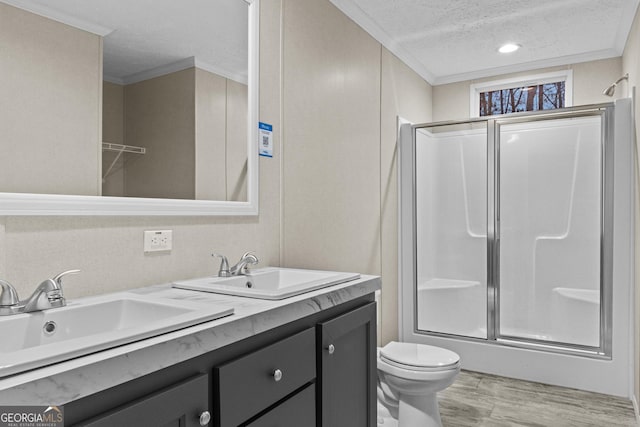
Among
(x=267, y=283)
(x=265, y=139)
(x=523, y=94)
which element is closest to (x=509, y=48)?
(x=523, y=94)

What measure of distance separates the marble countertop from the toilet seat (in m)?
0.94

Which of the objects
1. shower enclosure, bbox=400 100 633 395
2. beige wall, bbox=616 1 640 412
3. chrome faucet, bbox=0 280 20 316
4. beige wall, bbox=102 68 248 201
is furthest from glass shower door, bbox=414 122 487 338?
chrome faucet, bbox=0 280 20 316

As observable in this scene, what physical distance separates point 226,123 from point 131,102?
0.44 metres

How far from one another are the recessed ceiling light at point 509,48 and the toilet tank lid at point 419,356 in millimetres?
2451

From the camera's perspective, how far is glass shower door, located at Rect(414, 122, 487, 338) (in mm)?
3297

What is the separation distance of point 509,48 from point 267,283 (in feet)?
9.43

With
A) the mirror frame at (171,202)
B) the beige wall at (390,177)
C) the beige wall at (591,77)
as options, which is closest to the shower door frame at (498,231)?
the beige wall at (390,177)

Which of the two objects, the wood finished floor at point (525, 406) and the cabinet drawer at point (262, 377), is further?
the wood finished floor at point (525, 406)

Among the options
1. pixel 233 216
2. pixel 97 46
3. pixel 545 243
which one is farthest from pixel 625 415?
pixel 97 46

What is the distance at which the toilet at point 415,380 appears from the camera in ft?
7.00

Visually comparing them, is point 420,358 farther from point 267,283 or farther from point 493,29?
point 493,29

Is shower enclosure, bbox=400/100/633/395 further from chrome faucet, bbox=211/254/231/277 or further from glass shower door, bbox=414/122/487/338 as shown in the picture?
chrome faucet, bbox=211/254/231/277

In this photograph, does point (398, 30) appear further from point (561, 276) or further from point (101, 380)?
point (101, 380)

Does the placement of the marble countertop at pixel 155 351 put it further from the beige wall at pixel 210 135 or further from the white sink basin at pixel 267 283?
the beige wall at pixel 210 135
